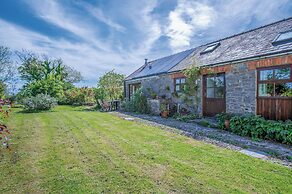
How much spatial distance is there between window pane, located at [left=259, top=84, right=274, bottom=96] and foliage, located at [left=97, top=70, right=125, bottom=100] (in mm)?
15340

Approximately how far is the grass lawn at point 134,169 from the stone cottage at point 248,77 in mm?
3923

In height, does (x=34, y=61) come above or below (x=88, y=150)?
above

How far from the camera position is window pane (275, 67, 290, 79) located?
22.5 ft

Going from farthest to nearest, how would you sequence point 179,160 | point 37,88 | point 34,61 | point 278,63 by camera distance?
point 34,61 < point 37,88 < point 278,63 < point 179,160

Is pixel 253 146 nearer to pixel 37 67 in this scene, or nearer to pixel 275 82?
pixel 275 82

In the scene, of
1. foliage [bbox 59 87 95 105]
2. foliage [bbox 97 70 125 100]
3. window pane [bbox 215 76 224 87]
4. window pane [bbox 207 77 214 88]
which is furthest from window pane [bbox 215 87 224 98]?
foliage [bbox 59 87 95 105]

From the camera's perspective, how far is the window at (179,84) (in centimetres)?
1191

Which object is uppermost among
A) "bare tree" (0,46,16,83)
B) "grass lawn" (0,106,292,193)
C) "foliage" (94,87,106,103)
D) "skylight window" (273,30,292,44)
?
"bare tree" (0,46,16,83)

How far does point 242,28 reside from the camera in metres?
12.5

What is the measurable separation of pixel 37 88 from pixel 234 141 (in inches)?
775

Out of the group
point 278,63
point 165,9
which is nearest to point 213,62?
point 278,63

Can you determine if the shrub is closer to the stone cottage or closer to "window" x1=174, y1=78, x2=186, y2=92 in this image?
the stone cottage

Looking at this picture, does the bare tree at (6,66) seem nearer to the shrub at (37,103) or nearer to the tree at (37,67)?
the tree at (37,67)

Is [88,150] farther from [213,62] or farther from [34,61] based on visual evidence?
[34,61]
